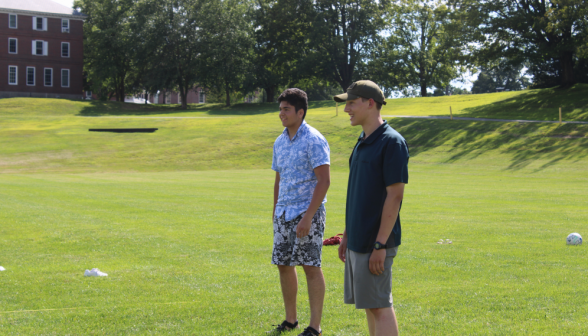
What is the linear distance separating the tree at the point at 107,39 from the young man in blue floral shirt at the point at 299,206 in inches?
2825

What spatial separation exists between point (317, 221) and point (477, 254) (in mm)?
4825

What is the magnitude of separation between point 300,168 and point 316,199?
1.25ft

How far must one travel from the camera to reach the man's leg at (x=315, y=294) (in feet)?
16.4

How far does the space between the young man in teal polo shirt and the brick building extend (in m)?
77.1

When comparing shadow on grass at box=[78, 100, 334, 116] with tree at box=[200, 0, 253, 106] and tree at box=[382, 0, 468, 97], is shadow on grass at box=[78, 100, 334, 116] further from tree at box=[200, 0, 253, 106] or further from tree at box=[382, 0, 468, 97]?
tree at box=[382, 0, 468, 97]

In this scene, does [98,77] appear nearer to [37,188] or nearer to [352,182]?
[37,188]

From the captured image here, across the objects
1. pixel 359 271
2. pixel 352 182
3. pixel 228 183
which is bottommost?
pixel 228 183

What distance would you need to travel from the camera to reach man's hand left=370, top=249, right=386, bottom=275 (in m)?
3.86

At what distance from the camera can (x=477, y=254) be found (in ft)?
28.9

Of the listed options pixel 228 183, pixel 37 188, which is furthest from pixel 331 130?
pixel 37 188

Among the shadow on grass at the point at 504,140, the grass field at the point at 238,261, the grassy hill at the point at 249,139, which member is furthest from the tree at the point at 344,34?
the grass field at the point at 238,261

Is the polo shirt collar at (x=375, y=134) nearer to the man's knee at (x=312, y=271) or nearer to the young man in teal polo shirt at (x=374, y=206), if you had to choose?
the young man in teal polo shirt at (x=374, y=206)

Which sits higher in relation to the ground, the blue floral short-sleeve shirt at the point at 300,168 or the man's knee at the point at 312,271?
the blue floral short-sleeve shirt at the point at 300,168

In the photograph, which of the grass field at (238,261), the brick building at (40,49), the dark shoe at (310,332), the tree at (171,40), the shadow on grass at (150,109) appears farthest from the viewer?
the tree at (171,40)
